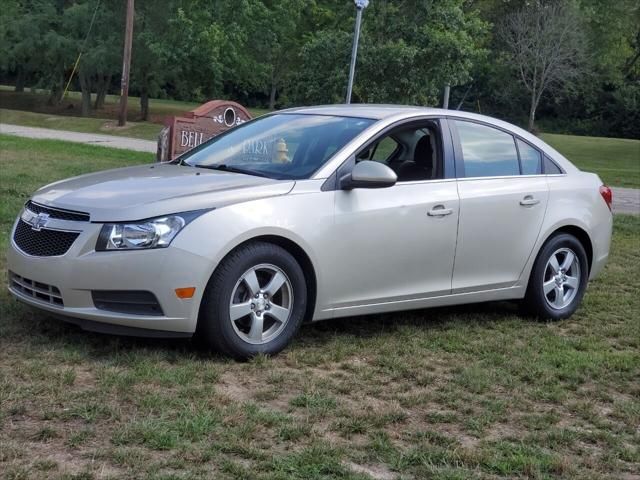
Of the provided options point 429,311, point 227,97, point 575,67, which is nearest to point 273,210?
point 429,311

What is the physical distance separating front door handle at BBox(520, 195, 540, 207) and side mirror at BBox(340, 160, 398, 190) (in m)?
1.38

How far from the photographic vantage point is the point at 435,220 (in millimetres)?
5723

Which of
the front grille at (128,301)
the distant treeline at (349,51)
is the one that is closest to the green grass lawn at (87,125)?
the distant treeline at (349,51)

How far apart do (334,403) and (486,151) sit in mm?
2683

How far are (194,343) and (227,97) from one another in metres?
56.8

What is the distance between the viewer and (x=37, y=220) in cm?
504

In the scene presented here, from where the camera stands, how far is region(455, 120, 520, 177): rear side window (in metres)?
6.14

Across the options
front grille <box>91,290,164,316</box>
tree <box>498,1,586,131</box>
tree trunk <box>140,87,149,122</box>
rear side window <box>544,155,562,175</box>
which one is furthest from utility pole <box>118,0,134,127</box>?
front grille <box>91,290,164,316</box>

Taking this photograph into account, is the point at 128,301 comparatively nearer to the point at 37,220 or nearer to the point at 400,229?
the point at 37,220

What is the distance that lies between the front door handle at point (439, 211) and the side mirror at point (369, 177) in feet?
1.63

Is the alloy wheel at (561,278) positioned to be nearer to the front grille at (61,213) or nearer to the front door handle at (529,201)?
the front door handle at (529,201)

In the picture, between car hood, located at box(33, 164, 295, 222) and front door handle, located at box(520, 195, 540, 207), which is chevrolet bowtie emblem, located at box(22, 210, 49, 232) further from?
front door handle, located at box(520, 195, 540, 207)

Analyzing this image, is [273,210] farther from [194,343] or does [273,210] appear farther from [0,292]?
[0,292]

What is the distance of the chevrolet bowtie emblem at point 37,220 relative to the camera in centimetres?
498
